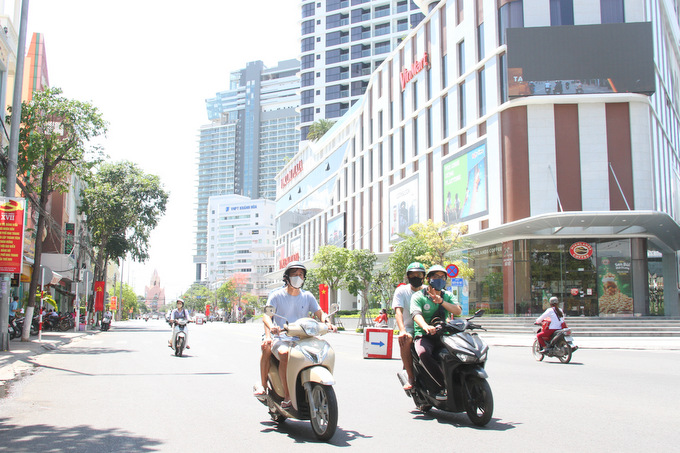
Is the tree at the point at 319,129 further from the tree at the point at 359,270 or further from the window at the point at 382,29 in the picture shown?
the tree at the point at 359,270

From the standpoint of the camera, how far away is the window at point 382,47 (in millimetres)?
93188

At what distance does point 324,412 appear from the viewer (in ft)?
18.5

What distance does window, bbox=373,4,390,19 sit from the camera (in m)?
94.4

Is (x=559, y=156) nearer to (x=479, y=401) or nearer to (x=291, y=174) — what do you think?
(x=479, y=401)

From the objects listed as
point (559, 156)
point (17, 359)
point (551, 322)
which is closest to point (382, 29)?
point (559, 156)

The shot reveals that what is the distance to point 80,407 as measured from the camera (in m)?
7.81

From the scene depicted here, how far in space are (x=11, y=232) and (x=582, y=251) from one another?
28004 mm

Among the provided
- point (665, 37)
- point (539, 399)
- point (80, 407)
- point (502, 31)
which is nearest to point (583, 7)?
point (502, 31)

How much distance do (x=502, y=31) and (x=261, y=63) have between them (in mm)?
167122

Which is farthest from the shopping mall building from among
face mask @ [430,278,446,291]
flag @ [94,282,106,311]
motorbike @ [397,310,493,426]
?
flag @ [94,282,106,311]

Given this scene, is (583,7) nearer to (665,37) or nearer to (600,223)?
(600,223)

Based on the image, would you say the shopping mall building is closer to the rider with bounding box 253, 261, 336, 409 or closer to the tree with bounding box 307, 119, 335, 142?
the rider with bounding box 253, 261, 336, 409

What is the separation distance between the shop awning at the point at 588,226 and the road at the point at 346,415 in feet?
63.7

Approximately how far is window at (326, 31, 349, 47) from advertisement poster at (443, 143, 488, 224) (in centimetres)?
6155
